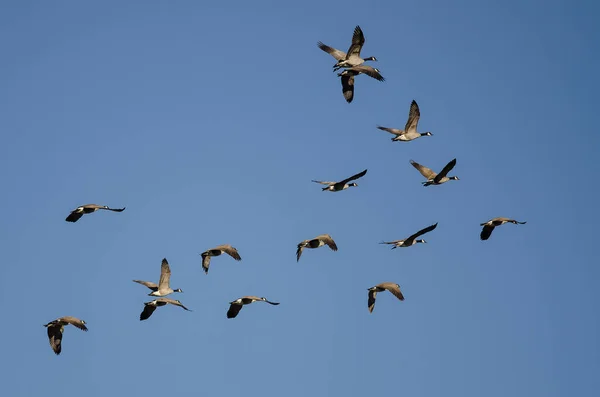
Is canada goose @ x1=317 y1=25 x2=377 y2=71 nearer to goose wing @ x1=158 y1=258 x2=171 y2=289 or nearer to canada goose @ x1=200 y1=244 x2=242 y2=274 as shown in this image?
canada goose @ x1=200 y1=244 x2=242 y2=274

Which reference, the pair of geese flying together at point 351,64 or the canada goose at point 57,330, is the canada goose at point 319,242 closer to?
the pair of geese flying together at point 351,64

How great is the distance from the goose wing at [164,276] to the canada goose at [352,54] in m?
12.1

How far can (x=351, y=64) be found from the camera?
48438 mm

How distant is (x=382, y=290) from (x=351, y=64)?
1041 centimetres

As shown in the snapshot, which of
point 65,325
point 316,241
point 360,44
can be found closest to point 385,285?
point 316,241

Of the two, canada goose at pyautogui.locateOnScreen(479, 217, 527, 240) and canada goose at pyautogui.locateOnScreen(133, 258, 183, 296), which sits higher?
canada goose at pyautogui.locateOnScreen(479, 217, 527, 240)

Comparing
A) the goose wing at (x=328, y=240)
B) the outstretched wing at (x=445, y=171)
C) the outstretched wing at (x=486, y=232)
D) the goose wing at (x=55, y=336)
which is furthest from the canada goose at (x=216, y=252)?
the outstretched wing at (x=486, y=232)

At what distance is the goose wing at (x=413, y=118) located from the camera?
50.0 meters

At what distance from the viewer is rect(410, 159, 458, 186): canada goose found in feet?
156

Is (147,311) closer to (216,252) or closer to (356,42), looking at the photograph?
(216,252)

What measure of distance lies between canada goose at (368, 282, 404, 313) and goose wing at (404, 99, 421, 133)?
755 centimetres

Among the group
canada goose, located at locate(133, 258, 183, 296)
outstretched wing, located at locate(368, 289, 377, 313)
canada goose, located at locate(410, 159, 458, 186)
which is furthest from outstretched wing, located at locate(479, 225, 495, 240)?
canada goose, located at locate(133, 258, 183, 296)

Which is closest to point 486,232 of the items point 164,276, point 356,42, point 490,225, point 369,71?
point 490,225

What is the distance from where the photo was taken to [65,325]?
150ft
